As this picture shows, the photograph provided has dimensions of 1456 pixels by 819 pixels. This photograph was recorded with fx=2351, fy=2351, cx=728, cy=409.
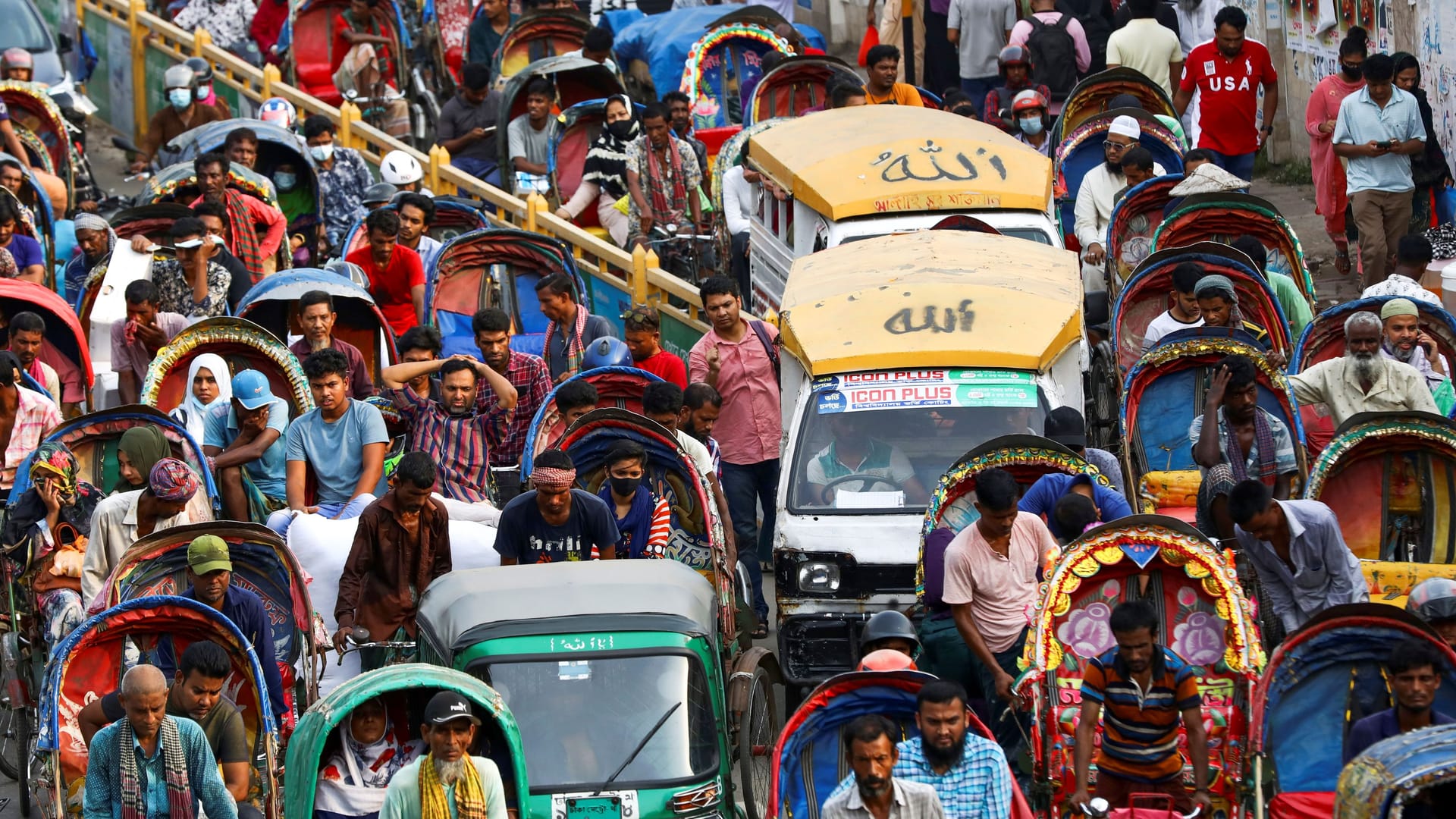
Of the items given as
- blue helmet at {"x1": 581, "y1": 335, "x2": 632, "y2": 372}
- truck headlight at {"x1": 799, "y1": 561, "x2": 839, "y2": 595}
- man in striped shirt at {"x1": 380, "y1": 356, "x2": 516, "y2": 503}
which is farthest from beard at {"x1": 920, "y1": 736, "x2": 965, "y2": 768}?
blue helmet at {"x1": 581, "y1": 335, "x2": 632, "y2": 372}

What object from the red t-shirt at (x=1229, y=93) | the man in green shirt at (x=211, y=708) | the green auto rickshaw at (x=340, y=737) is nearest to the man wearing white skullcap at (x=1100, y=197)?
the red t-shirt at (x=1229, y=93)

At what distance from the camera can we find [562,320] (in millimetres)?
15750

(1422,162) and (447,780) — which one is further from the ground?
(1422,162)

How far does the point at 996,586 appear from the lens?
36.4 feet

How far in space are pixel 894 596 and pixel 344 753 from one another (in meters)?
3.29

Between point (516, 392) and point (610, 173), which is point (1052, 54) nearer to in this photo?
point (610, 173)

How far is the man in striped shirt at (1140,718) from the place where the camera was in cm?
979

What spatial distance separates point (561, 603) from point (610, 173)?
396 inches

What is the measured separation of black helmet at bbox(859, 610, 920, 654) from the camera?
10.6 meters

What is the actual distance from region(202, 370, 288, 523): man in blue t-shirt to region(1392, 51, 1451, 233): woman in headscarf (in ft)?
28.3

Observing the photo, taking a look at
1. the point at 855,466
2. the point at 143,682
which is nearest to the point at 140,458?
the point at 143,682

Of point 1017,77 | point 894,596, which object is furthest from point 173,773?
point 1017,77

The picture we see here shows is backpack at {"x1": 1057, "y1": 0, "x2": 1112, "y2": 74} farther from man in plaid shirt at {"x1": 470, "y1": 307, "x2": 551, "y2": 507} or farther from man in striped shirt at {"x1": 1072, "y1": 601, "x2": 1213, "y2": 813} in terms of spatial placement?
man in striped shirt at {"x1": 1072, "y1": 601, "x2": 1213, "y2": 813}

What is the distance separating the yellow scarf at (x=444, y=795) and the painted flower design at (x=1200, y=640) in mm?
3393
